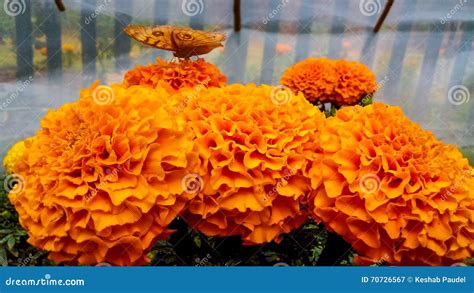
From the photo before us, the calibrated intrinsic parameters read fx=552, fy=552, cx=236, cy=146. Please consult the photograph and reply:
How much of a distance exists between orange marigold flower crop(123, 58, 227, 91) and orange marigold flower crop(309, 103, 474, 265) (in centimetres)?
52

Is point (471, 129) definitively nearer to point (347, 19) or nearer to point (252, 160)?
point (347, 19)

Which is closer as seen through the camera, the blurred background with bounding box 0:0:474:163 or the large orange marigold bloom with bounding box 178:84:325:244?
the large orange marigold bloom with bounding box 178:84:325:244

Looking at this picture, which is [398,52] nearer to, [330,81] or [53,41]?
[330,81]

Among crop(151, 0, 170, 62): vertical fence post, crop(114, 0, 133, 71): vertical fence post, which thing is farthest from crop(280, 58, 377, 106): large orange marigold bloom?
crop(114, 0, 133, 71): vertical fence post

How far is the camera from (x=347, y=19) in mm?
2244

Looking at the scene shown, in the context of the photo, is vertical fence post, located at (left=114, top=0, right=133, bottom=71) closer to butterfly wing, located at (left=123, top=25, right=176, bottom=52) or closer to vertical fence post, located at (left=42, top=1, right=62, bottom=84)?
vertical fence post, located at (left=42, top=1, right=62, bottom=84)

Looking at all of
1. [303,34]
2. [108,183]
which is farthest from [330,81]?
[108,183]

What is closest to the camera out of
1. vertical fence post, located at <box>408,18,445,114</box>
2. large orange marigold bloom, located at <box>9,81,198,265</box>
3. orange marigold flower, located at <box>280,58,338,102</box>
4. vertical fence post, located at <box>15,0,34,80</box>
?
large orange marigold bloom, located at <box>9,81,198,265</box>

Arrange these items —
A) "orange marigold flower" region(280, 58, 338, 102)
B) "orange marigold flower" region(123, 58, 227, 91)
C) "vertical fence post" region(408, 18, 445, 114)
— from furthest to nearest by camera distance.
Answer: "vertical fence post" region(408, 18, 445, 114), "orange marigold flower" region(280, 58, 338, 102), "orange marigold flower" region(123, 58, 227, 91)

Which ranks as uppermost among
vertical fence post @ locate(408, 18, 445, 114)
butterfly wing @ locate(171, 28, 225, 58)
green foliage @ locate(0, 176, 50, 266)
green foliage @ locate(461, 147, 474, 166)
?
butterfly wing @ locate(171, 28, 225, 58)

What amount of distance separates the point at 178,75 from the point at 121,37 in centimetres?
94

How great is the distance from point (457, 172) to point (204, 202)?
1.23 ft

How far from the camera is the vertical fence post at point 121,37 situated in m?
2.07

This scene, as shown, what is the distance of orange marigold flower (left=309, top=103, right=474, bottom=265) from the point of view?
76 centimetres
